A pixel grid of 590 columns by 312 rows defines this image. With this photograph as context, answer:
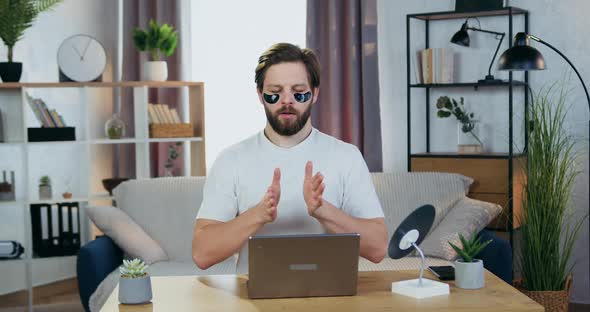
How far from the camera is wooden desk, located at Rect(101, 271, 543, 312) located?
2.15 meters

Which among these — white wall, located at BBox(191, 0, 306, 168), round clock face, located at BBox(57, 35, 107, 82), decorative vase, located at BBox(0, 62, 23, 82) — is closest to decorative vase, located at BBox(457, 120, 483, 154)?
white wall, located at BBox(191, 0, 306, 168)

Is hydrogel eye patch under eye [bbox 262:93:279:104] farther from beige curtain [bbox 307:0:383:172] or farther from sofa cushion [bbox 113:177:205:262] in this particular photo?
beige curtain [bbox 307:0:383:172]

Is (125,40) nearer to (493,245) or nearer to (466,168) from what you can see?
(466,168)

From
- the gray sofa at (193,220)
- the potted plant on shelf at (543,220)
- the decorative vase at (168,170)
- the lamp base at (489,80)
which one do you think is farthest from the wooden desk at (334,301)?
the decorative vase at (168,170)

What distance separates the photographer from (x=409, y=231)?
2.29 metres

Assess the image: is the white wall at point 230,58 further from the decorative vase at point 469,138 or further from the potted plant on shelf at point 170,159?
the decorative vase at point 469,138

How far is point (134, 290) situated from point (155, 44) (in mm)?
3231

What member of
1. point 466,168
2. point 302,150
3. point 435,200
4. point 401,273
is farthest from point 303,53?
point 466,168

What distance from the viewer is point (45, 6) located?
16.8 feet

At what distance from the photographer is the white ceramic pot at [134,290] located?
2.21 metres

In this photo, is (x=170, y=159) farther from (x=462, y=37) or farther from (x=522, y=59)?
(x=522, y=59)

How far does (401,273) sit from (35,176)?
376cm

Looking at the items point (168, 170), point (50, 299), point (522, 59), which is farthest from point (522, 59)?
point (50, 299)

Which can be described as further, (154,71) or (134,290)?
(154,71)
